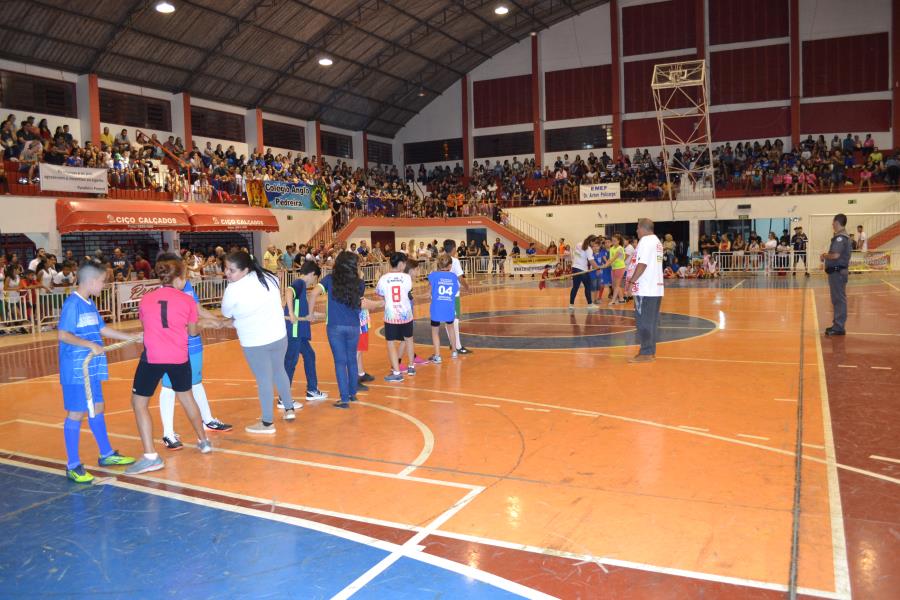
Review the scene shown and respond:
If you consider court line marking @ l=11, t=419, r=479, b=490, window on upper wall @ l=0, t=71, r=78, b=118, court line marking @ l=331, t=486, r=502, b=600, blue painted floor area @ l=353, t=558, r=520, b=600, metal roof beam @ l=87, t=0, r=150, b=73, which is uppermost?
metal roof beam @ l=87, t=0, r=150, b=73

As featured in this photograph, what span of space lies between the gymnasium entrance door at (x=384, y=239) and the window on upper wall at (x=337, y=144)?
6757mm

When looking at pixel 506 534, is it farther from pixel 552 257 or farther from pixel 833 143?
pixel 833 143

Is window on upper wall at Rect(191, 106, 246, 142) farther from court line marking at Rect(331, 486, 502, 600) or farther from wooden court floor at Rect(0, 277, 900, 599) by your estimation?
Answer: court line marking at Rect(331, 486, 502, 600)

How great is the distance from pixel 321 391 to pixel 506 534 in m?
5.08

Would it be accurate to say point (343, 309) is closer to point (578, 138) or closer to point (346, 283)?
point (346, 283)

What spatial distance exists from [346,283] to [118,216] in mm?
17900

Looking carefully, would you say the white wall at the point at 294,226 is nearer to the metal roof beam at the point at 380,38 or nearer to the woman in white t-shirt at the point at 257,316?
the metal roof beam at the point at 380,38

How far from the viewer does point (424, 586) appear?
3879mm

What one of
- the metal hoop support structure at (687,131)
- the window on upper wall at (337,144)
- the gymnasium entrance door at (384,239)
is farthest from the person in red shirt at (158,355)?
the window on upper wall at (337,144)

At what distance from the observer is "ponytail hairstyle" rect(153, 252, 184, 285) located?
20.9ft

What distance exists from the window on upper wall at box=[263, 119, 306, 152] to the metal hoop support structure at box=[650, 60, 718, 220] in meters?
19.7

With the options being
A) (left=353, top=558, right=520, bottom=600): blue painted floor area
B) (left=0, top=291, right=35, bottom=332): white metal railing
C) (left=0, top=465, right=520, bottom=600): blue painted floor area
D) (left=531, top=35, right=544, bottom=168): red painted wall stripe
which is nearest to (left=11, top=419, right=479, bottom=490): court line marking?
(left=0, top=465, right=520, bottom=600): blue painted floor area

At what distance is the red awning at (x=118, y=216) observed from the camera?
21672 millimetres

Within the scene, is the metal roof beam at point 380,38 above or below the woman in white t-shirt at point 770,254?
above
